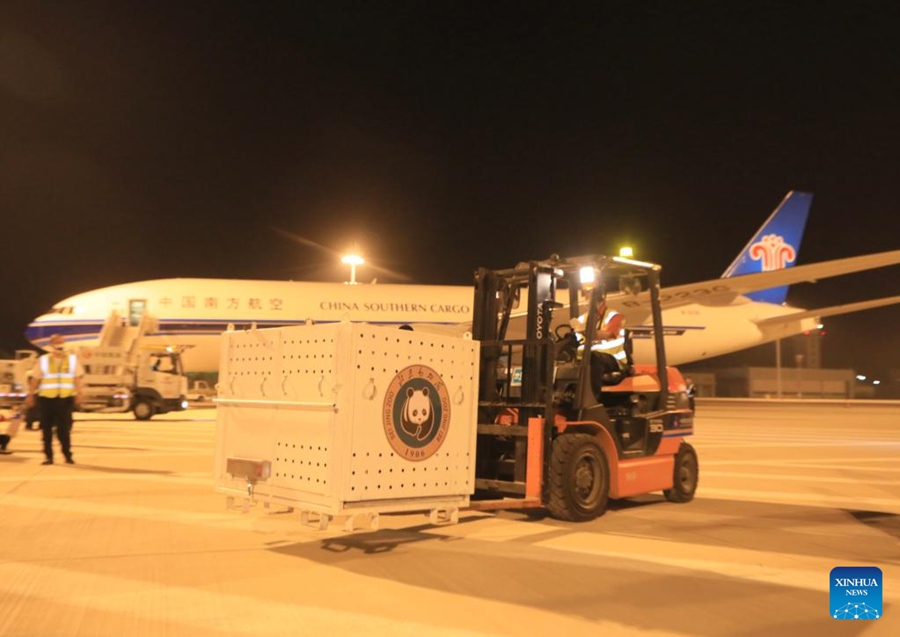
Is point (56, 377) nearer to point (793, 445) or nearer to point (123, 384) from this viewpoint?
point (123, 384)

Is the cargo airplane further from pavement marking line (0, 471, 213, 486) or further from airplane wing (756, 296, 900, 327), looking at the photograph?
pavement marking line (0, 471, 213, 486)

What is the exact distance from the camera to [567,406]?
7.47 meters

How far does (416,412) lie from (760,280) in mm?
15042

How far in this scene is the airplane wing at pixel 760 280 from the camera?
593 inches

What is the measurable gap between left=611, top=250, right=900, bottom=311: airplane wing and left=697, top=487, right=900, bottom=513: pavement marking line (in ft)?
13.1

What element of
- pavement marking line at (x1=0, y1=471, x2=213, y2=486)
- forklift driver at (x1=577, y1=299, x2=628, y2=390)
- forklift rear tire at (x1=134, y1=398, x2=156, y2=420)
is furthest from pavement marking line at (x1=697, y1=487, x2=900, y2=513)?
forklift rear tire at (x1=134, y1=398, x2=156, y2=420)

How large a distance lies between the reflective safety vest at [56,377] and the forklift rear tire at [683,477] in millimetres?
8459

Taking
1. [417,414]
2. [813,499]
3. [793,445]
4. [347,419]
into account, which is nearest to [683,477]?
[813,499]

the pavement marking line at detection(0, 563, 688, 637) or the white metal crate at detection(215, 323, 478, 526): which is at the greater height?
the white metal crate at detection(215, 323, 478, 526)

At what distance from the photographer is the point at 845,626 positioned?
428 cm

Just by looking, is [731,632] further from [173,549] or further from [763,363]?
[763,363]

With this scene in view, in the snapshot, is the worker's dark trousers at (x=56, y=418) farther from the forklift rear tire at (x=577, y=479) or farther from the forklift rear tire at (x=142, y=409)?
the forklift rear tire at (x=142, y=409)

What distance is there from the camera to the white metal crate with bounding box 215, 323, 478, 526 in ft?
18.0

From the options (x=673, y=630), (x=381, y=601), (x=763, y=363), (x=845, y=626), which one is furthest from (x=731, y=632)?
(x=763, y=363)
